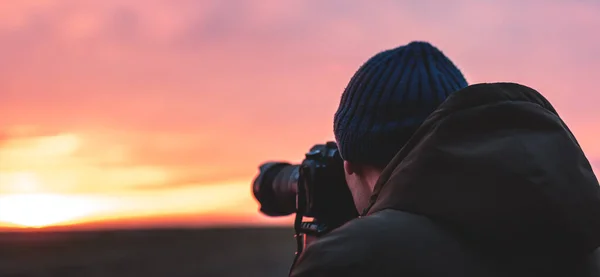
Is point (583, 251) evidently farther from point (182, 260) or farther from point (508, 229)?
point (182, 260)

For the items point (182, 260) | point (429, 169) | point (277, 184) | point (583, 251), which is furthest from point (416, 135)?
point (182, 260)

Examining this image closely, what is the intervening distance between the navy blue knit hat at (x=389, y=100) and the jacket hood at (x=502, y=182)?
1.18ft

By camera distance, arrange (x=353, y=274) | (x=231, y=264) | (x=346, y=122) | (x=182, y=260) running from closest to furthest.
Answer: (x=353, y=274)
(x=346, y=122)
(x=231, y=264)
(x=182, y=260)

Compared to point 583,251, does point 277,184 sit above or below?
above

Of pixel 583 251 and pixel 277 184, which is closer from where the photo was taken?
pixel 583 251

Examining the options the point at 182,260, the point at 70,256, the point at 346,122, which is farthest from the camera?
the point at 70,256

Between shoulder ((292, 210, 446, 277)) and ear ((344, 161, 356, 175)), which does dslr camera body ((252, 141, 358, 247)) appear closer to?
ear ((344, 161, 356, 175))

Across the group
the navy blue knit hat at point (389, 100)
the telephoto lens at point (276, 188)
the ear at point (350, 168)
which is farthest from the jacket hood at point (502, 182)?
the telephoto lens at point (276, 188)

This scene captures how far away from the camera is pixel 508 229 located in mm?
1428

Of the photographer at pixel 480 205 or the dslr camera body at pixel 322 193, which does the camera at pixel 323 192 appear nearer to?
the dslr camera body at pixel 322 193

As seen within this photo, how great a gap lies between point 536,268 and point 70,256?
1959 centimetres

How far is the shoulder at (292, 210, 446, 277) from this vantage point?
136 cm

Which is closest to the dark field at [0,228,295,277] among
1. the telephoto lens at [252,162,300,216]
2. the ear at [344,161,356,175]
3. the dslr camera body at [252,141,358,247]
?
Answer: the telephoto lens at [252,162,300,216]

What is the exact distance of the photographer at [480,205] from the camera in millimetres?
1387
